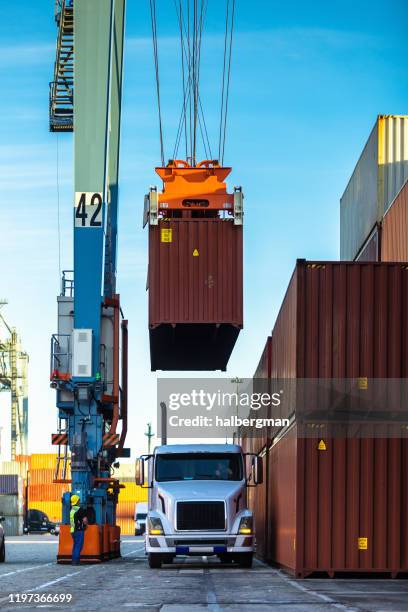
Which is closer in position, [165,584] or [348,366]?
[165,584]

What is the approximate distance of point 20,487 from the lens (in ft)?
207

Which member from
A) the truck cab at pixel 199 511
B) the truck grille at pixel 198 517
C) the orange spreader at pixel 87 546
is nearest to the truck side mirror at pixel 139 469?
the truck cab at pixel 199 511

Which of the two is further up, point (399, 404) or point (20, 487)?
point (399, 404)

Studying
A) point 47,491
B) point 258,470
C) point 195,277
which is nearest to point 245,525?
point 258,470

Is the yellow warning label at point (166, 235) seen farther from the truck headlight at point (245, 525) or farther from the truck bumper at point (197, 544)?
the truck bumper at point (197, 544)

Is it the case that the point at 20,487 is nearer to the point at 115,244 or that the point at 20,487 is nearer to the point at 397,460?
the point at 115,244

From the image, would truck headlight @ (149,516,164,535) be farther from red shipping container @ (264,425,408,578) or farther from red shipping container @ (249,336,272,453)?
red shipping container @ (264,425,408,578)

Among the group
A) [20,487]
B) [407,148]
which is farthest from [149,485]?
[20,487]

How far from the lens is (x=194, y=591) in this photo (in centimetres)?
1497

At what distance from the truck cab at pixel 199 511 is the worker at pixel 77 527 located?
6.19 ft

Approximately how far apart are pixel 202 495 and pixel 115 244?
11108 mm

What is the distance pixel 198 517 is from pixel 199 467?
4.61 ft

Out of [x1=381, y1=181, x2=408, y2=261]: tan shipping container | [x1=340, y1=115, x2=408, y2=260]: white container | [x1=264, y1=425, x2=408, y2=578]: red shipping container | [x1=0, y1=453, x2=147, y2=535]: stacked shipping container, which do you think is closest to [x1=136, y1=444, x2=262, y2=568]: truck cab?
[x1=264, y1=425, x2=408, y2=578]: red shipping container

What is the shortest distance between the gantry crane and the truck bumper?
58.1 m
